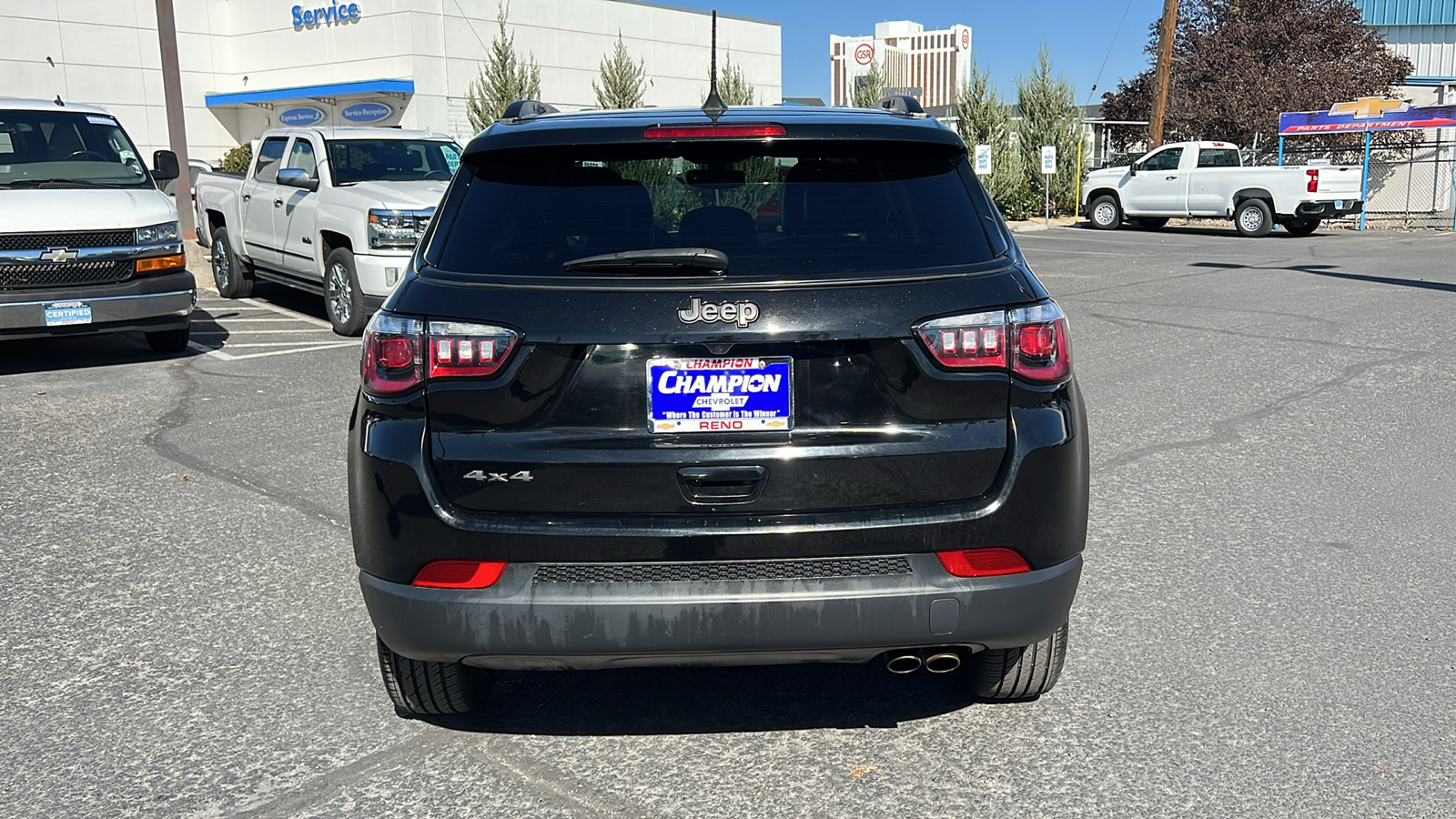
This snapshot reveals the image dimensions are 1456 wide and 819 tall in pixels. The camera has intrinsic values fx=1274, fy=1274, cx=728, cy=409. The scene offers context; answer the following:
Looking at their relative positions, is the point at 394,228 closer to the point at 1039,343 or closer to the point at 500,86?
the point at 1039,343

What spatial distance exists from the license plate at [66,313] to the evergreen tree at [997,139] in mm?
25690

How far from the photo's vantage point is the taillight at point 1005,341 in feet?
9.93

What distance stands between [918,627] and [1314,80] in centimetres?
4033

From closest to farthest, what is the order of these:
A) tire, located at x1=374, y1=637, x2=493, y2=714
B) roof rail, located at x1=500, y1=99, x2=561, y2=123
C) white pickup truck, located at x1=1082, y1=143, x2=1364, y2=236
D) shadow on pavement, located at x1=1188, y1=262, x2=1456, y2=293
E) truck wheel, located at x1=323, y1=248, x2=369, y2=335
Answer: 1. tire, located at x1=374, y1=637, x2=493, y2=714
2. roof rail, located at x1=500, y1=99, x2=561, y2=123
3. truck wheel, located at x1=323, y1=248, x2=369, y2=335
4. shadow on pavement, located at x1=1188, y1=262, x2=1456, y2=293
5. white pickup truck, located at x1=1082, y1=143, x2=1364, y2=236

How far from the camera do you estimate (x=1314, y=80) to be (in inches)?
1499

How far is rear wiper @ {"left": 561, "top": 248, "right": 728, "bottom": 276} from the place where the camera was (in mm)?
3045

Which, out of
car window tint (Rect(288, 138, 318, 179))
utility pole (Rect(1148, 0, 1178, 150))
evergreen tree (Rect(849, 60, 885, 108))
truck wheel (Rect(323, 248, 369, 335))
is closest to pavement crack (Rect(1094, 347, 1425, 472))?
truck wheel (Rect(323, 248, 369, 335))


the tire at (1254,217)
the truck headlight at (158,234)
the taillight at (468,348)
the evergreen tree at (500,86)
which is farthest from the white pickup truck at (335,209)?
the tire at (1254,217)

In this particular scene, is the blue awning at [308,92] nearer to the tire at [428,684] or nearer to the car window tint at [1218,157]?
the car window tint at [1218,157]

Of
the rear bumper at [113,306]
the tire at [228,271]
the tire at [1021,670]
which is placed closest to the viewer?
the tire at [1021,670]

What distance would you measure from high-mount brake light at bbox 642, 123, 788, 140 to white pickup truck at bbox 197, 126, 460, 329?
778cm

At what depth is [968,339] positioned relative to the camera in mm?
3041

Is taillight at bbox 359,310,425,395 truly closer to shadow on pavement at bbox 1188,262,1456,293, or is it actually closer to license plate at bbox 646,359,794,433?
license plate at bbox 646,359,794,433

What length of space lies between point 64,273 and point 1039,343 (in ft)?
27.9
